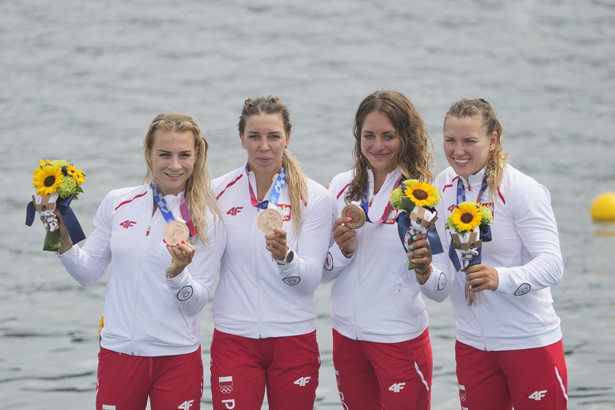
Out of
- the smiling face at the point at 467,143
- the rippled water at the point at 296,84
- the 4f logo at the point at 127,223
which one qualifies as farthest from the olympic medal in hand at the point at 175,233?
the rippled water at the point at 296,84

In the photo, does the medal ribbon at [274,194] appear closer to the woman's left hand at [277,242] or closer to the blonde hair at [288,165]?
the blonde hair at [288,165]

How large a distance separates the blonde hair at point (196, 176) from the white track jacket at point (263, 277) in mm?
129

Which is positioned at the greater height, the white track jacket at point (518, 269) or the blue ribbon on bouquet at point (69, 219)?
the blue ribbon on bouquet at point (69, 219)

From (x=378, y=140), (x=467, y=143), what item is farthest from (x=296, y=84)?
(x=467, y=143)

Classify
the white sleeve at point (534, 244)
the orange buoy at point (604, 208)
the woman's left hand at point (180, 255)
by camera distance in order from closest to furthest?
1. the woman's left hand at point (180, 255)
2. the white sleeve at point (534, 244)
3. the orange buoy at point (604, 208)

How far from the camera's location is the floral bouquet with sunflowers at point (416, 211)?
426 centimetres

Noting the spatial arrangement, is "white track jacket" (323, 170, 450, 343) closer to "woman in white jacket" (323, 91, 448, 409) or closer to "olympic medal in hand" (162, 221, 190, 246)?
"woman in white jacket" (323, 91, 448, 409)

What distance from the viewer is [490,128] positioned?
460cm

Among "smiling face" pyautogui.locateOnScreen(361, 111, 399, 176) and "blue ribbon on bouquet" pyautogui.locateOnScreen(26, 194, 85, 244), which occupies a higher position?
"smiling face" pyautogui.locateOnScreen(361, 111, 399, 176)

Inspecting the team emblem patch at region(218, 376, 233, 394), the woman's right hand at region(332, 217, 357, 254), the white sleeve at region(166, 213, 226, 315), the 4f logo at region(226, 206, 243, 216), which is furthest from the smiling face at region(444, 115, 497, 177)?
the team emblem patch at region(218, 376, 233, 394)

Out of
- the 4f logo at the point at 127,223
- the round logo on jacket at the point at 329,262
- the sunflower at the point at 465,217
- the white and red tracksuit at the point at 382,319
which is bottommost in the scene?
the white and red tracksuit at the point at 382,319

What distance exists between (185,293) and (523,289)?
1770 millimetres

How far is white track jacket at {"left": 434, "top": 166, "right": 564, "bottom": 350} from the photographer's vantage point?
14.2 feet

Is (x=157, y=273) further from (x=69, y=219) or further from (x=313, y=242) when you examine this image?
(x=313, y=242)
